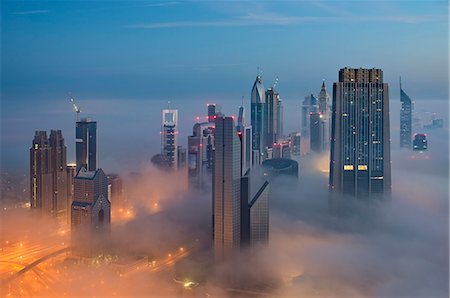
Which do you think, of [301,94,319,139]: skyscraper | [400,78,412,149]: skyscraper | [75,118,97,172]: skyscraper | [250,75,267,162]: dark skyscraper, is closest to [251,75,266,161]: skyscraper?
[250,75,267,162]: dark skyscraper

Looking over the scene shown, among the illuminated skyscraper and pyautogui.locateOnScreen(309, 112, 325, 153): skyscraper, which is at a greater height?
pyautogui.locateOnScreen(309, 112, 325, 153): skyscraper

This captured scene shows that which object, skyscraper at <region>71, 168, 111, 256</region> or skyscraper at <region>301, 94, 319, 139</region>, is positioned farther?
skyscraper at <region>301, 94, 319, 139</region>

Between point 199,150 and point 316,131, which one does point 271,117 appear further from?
point 199,150

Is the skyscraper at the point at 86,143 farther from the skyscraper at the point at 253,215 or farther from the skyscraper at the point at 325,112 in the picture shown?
the skyscraper at the point at 325,112

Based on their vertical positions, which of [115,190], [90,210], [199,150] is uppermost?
[199,150]

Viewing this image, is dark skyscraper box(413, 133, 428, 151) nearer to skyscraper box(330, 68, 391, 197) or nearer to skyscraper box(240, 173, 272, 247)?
skyscraper box(330, 68, 391, 197)

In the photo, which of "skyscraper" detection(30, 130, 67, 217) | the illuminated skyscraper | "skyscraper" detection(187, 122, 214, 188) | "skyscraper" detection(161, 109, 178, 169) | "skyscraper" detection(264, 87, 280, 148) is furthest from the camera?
"skyscraper" detection(264, 87, 280, 148)

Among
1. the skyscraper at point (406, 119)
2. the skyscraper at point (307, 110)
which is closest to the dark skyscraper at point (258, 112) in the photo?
the skyscraper at point (307, 110)

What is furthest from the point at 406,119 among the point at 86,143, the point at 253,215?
the point at 86,143
